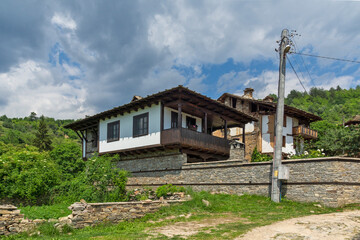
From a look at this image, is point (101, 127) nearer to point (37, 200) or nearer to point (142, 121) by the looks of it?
point (142, 121)

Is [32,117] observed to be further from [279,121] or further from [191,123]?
[279,121]

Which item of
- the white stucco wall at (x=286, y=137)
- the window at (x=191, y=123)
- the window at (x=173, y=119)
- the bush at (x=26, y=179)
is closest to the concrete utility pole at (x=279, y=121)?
the window at (x=173, y=119)

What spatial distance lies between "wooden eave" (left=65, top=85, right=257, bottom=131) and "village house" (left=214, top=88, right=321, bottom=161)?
19.0ft

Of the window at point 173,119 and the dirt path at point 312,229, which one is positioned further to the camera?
the window at point 173,119

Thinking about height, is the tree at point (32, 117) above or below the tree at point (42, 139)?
above

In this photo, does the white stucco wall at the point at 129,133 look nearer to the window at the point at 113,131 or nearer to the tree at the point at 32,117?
the window at the point at 113,131

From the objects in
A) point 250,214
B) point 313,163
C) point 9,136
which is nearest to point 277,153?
point 313,163

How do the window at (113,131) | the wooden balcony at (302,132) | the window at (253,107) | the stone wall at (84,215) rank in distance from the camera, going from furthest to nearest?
the wooden balcony at (302,132)
the window at (253,107)
the window at (113,131)
the stone wall at (84,215)

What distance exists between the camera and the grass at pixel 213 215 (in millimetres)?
8953

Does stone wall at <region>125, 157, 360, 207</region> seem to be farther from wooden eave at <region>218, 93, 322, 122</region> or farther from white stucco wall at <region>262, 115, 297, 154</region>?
wooden eave at <region>218, 93, 322, 122</region>

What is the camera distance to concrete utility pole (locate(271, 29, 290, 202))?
45.7ft

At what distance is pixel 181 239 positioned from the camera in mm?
8133

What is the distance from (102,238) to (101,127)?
15887 mm

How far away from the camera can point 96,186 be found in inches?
665
